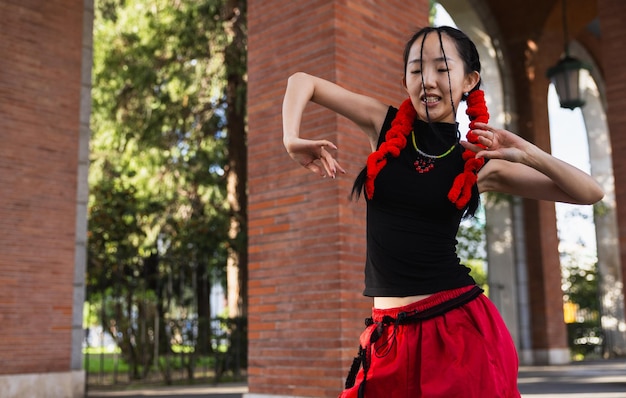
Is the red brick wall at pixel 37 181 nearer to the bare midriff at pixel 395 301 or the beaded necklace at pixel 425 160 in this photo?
the bare midriff at pixel 395 301

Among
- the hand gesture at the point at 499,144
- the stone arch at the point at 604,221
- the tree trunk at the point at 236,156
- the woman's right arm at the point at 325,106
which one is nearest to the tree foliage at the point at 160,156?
the tree trunk at the point at 236,156

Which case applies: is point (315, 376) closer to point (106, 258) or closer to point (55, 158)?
point (55, 158)

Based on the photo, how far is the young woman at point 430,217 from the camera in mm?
1906

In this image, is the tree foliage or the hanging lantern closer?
the hanging lantern

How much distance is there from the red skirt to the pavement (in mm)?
7403

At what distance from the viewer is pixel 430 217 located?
2016mm

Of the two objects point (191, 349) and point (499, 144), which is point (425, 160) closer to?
point (499, 144)

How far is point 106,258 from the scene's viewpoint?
1337 cm

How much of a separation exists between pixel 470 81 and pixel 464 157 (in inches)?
9.3

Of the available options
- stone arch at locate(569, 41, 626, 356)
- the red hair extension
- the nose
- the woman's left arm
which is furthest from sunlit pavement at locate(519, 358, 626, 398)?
the nose

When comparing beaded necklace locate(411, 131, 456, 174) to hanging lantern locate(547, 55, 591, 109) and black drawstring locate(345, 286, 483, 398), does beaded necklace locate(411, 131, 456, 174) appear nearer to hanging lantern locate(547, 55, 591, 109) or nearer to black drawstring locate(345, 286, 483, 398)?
black drawstring locate(345, 286, 483, 398)

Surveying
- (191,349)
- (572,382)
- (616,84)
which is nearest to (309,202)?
(616,84)

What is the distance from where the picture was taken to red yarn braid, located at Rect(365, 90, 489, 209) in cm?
199

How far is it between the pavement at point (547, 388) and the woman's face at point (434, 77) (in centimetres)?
759
